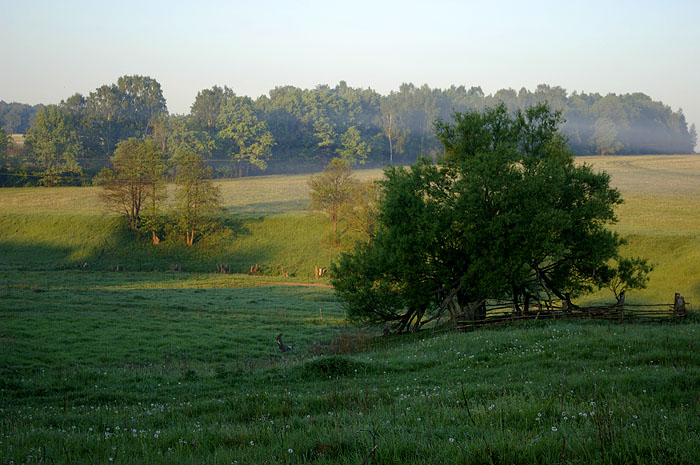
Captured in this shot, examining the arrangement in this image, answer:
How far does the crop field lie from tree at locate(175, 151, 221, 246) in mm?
24610

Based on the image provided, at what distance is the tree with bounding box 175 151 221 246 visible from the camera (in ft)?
233

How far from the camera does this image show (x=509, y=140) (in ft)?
99.6

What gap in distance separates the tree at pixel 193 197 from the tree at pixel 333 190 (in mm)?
14478

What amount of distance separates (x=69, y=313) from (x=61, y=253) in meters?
38.9

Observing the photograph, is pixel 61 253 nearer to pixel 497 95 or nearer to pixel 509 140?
pixel 509 140

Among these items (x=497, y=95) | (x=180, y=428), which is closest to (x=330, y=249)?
(x=180, y=428)

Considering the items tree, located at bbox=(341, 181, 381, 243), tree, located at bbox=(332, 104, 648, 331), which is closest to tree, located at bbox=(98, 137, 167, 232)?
tree, located at bbox=(341, 181, 381, 243)

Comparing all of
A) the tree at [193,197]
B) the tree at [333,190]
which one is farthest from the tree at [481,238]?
the tree at [193,197]

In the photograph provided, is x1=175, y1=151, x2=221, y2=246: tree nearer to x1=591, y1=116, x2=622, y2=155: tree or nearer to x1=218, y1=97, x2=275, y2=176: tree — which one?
x1=218, y1=97, x2=275, y2=176: tree

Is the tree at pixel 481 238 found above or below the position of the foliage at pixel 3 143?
below

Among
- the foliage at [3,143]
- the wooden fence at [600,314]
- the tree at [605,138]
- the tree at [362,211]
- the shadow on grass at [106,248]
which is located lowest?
the shadow on grass at [106,248]

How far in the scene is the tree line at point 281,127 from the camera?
4478 inches

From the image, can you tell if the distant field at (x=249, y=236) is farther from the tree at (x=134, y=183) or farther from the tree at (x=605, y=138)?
the tree at (x=605, y=138)

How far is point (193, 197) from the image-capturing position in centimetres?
7119
